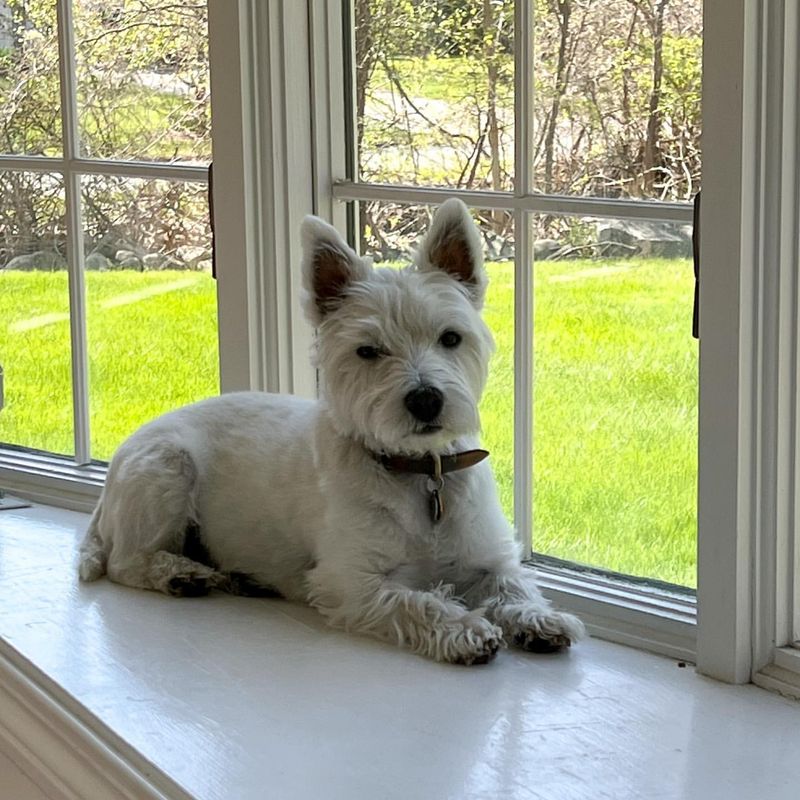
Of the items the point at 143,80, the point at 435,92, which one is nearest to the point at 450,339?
the point at 435,92

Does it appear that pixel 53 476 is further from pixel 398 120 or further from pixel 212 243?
pixel 398 120

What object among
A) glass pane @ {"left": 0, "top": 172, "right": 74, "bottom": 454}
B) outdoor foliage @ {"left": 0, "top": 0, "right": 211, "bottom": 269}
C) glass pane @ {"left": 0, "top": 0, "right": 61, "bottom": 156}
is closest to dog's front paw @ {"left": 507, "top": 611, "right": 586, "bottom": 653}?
outdoor foliage @ {"left": 0, "top": 0, "right": 211, "bottom": 269}

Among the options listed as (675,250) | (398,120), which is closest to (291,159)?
(398,120)

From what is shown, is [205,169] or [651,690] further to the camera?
[205,169]

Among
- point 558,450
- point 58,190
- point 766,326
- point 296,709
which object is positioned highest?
point 58,190

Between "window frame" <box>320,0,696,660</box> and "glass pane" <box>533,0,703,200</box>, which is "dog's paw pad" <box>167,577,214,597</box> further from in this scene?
"glass pane" <box>533,0,703,200</box>

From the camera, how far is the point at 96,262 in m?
2.66

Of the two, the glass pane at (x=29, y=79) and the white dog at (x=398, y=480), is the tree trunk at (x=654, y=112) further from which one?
the glass pane at (x=29, y=79)

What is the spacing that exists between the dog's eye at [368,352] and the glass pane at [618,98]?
0.37 metres

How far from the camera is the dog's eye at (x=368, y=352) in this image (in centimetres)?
189

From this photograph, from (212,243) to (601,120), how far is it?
2.61 ft

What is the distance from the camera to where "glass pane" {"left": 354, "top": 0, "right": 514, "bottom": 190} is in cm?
208

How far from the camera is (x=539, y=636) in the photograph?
6.02 ft

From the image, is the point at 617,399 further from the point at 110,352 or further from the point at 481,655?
the point at 110,352
